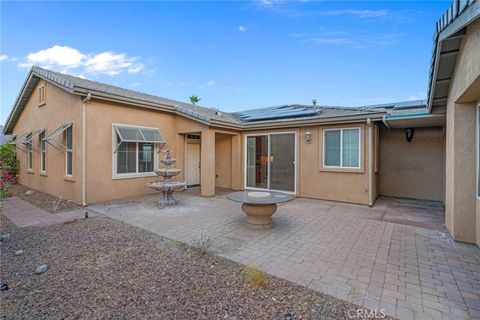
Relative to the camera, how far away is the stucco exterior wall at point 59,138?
336 inches

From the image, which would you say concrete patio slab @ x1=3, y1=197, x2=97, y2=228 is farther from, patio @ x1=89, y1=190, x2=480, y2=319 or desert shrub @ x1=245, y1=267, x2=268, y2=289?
desert shrub @ x1=245, y1=267, x2=268, y2=289

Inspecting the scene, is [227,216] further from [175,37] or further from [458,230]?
[175,37]

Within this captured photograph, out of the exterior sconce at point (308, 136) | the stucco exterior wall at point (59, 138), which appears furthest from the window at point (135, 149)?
the exterior sconce at point (308, 136)

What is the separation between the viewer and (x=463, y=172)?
195 inches

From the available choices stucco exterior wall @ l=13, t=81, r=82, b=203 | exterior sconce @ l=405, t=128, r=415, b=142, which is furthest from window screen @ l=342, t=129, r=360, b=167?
stucco exterior wall @ l=13, t=81, r=82, b=203

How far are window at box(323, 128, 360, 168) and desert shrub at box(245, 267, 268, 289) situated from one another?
6612 millimetres

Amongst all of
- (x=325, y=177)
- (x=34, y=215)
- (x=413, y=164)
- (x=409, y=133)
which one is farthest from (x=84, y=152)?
(x=413, y=164)

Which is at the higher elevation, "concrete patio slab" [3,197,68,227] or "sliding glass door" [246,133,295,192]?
"sliding glass door" [246,133,295,192]

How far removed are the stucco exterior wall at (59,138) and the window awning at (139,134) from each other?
1380 millimetres

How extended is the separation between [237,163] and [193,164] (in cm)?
260

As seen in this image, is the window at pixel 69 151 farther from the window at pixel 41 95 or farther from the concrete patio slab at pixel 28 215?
the window at pixel 41 95

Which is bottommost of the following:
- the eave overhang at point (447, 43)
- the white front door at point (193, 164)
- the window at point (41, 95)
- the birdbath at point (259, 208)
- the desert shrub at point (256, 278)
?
the desert shrub at point (256, 278)

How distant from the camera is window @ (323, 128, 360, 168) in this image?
28.4ft

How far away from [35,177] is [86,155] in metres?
6.72
